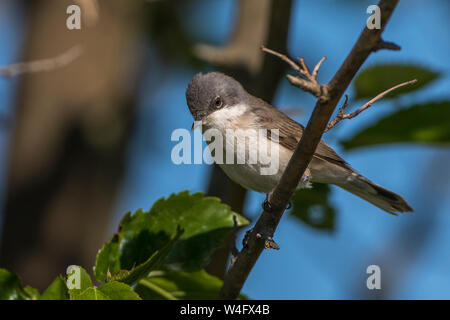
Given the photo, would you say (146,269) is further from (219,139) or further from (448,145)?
(448,145)

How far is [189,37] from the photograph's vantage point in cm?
679

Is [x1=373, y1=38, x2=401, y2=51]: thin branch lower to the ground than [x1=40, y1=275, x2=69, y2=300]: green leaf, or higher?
higher

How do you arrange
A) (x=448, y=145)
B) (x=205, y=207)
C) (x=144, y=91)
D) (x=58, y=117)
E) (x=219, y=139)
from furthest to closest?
1. (x=144, y=91)
2. (x=58, y=117)
3. (x=219, y=139)
4. (x=448, y=145)
5. (x=205, y=207)

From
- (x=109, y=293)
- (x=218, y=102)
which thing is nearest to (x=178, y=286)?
(x=109, y=293)

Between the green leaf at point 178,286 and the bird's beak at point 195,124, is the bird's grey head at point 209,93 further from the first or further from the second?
the green leaf at point 178,286

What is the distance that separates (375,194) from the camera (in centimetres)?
420

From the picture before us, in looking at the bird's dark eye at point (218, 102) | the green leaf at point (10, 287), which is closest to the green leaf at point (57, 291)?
the green leaf at point (10, 287)

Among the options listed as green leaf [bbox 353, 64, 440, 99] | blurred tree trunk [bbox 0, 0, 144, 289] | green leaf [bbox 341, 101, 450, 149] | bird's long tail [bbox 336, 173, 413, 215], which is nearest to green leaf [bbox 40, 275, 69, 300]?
green leaf [bbox 341, 101, 450, 149]

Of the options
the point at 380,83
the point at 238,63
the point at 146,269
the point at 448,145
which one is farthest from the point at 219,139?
the point at 146,269

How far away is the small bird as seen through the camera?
3664mm

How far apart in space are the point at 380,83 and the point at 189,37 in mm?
3852

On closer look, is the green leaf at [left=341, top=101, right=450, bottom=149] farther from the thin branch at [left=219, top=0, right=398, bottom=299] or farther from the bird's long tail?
the thin branch at [left=219, top=0, right=398, bottom=299]

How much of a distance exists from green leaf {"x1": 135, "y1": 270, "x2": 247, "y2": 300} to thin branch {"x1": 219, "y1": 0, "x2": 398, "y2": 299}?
0.23m
